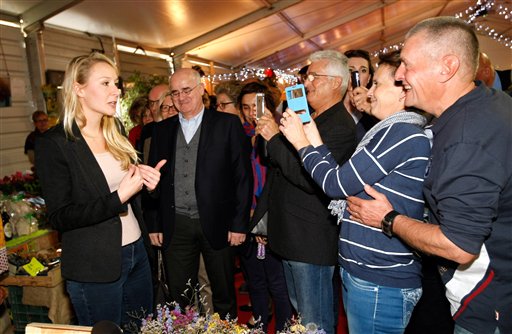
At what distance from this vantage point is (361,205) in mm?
1481

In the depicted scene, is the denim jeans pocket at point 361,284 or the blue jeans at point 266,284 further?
the blue jeans at point 266,284

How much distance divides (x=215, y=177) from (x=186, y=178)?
194 millimetres

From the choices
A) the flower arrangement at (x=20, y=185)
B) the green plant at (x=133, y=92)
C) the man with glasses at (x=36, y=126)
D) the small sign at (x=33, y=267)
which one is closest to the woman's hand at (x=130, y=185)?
the small sign at (x=33, y=267)

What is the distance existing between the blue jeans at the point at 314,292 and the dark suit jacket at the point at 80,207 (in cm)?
92

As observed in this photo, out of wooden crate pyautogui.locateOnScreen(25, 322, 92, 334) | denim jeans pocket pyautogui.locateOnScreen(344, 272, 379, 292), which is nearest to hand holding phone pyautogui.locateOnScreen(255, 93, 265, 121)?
denim jeans pocket pyautogui.locateOnScreen(344, 272, 379, 292)

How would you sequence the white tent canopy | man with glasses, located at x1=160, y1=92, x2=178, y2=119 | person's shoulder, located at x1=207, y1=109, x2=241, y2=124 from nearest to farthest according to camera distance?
person's shoulder, located at x1=207, y1=109, x2=241, y2=124 < man with glasses, located at x1=160, y1=92, x2=178, y2=119 < the white tent canopy

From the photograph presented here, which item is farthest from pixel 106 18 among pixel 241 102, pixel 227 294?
pixel 227 294

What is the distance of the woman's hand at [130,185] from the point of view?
181 centimetres

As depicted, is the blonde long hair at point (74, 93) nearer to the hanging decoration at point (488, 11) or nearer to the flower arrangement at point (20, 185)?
the flower arrangement at point (20, 185)

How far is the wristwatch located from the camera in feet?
4.56

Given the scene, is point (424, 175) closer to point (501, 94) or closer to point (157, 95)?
point (501, 94)

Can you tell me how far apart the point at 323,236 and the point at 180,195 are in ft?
3.49

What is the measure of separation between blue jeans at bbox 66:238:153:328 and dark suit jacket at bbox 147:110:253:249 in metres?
0.56

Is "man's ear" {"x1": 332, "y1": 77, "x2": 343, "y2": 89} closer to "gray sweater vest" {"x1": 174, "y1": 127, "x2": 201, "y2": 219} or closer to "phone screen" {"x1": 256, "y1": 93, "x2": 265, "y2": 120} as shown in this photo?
"phone screen" {"x1": 256, "y1": 93, "x2": 265, "y2": 120}
